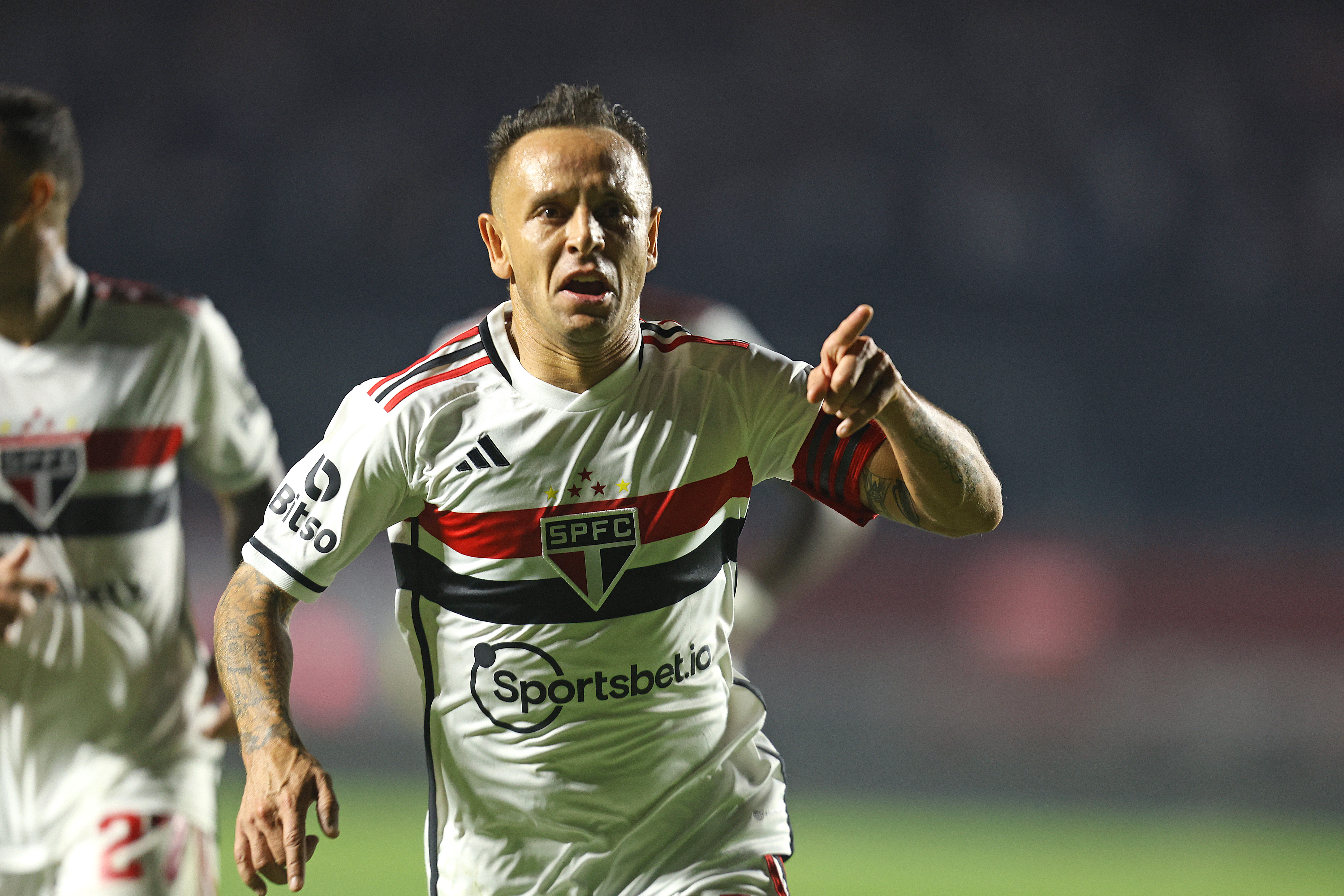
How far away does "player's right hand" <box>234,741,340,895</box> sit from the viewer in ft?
6.88

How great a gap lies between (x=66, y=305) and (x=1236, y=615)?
384 inches

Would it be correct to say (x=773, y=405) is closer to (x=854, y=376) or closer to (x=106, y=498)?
(x=854, y=376)

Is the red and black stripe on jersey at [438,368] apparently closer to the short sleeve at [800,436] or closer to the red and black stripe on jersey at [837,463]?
the short sleeve at [800,436]

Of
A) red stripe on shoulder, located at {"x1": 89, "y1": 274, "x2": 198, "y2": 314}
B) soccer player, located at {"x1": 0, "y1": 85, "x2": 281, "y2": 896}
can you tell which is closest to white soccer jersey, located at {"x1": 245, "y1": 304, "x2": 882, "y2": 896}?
soccer player, located at {"x1": 0, "y1": 85, "x2": 281, "y2": 896}

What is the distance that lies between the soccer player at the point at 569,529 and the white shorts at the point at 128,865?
86 cm

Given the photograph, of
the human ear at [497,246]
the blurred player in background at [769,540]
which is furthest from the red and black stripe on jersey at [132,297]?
the human ear at [497,246]

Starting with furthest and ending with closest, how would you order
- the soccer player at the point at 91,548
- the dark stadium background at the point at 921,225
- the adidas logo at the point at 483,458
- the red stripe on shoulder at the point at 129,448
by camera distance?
the dark stadium background at the point at 921,225 → the red stripe on shoulder at the point at 129,448 → the soccer player at the point at 91,548 → the adidas logo at the point at 483,458

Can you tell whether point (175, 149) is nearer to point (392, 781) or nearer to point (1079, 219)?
point (392, 781)

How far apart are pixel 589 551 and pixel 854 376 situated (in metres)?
0.62

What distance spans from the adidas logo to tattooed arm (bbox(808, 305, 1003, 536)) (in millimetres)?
606

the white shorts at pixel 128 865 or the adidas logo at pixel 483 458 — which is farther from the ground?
the adidas logo at pixel 483 458

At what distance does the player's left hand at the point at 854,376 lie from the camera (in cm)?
220

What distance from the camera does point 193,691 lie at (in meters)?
3.38

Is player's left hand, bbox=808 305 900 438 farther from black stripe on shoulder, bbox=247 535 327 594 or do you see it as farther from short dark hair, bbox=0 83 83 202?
short dark hair, bbox=0 83 83 202
